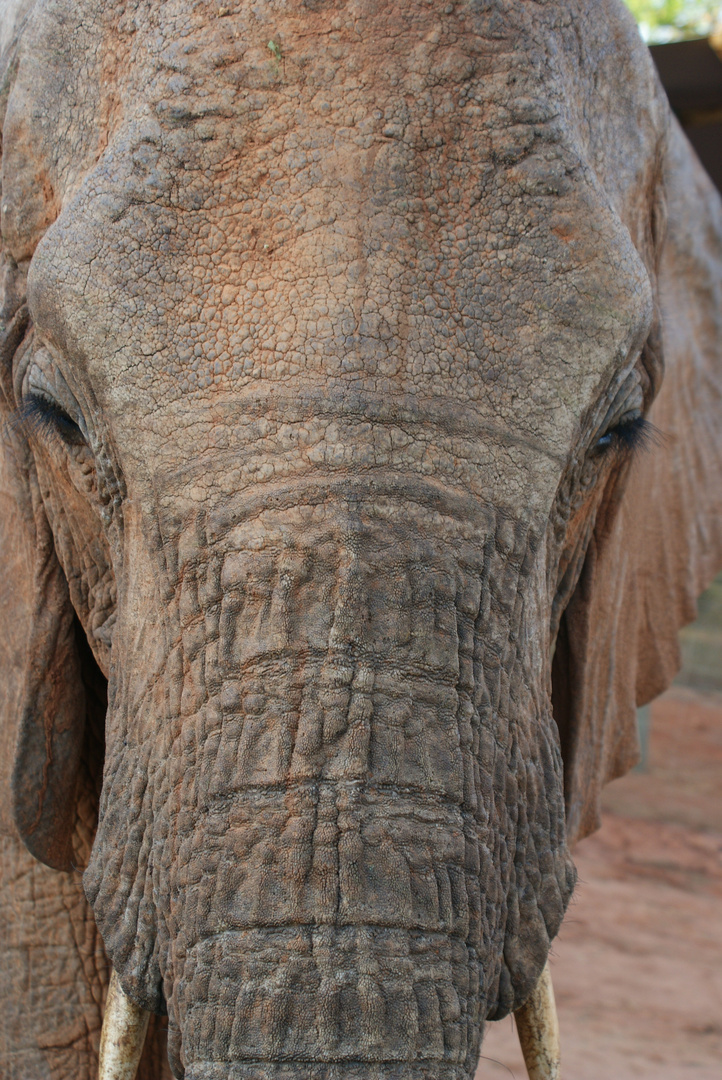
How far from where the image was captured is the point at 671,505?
2475mm

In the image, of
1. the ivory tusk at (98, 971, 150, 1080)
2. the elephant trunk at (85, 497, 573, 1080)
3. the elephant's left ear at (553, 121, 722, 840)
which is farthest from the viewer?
the elephant's left ear at (553, 121, 722, 840)

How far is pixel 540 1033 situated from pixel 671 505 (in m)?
1.24

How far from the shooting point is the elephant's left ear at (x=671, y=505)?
2.04m

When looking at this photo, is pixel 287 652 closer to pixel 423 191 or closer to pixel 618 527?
pixel 423 191

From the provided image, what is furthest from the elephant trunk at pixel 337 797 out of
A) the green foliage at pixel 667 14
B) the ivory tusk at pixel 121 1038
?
the green foliage at pixel 667 14

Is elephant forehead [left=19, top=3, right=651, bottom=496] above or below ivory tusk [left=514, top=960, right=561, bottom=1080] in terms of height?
above

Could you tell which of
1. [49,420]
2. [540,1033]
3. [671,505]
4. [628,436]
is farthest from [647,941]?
[49,420]

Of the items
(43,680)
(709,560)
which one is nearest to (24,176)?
(43,680)

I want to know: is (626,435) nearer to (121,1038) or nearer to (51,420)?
(51,420)

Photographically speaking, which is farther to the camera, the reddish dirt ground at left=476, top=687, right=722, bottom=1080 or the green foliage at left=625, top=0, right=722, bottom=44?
the green foliage at left=625, top=0, right=722, bottom=44

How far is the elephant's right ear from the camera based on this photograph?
1.64 meters

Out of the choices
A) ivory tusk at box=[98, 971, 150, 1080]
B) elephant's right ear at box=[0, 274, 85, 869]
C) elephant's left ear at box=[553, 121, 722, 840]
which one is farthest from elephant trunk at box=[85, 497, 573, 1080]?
elephant's left ear at box=[553, 121, 722, 840]

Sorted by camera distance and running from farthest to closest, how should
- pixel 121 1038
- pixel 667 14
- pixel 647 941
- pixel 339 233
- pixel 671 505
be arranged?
pixel 667 14 → pixel 647 941 → pixel 671 505 → pixel 121 1038 → pixel 339 233

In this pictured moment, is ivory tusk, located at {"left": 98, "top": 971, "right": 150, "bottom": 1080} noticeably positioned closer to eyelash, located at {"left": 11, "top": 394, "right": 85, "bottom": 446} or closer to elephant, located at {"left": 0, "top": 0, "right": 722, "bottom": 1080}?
elephant, located at {"left": 0, "top": 0, "right": 722, "bottom": 1080}
